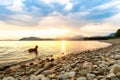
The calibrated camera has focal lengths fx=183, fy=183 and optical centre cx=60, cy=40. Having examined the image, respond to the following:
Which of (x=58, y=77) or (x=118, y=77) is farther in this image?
(x=58, y=77)

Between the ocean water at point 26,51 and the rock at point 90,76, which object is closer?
the rock at point 90,76

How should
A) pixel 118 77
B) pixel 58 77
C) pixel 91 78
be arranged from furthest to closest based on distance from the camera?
pixel 58 77
pixel 91 78
pixel 118 77

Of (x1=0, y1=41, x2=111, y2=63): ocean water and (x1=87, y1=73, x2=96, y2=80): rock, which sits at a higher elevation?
(x1=87, y1=73, x2=96, y2=80): rock

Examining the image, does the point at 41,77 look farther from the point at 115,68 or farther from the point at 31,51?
the point at 31,51

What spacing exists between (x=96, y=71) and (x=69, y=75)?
3.80ft

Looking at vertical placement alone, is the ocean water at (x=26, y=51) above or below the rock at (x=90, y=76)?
below

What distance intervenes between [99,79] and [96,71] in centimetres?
102

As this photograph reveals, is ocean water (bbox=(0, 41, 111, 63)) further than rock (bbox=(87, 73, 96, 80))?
Yes

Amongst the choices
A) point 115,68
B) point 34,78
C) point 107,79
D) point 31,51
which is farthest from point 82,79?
point 31,51

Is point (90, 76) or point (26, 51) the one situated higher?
point (90, 76)

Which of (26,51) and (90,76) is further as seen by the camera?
(26,51)

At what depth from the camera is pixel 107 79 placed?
21.1ft

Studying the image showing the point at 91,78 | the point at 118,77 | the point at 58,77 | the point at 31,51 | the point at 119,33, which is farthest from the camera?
the point at 119,33

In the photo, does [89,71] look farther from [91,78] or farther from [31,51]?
[31,51]
